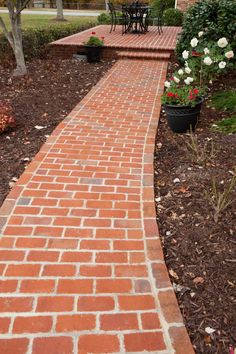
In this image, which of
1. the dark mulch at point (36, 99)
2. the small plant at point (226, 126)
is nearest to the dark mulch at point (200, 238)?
the small plant at point (226, 126)

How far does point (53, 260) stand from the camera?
2.16 meters

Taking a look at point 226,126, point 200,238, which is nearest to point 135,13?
point 226,126

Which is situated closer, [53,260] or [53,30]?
[53,260]

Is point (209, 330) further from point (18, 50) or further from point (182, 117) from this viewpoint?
point (18, 50)

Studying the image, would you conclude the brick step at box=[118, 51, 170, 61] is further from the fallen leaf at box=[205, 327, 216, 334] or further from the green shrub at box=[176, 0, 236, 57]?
the fallen leaf at box=[205, 327, 216, 334]

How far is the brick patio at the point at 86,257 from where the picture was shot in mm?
1719

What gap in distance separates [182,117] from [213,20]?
3.13 metres

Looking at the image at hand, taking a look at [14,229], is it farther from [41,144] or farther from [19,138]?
[19,138]

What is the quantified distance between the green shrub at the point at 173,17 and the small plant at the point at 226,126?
1122 centimetres

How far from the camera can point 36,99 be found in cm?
521

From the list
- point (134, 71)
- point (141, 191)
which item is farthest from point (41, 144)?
point (134, 71)

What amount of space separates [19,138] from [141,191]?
1780 millimetres

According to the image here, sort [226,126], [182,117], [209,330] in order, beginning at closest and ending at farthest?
[209,330]
[182,117]
[226,126]

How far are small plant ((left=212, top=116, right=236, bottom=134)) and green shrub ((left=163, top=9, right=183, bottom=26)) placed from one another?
36.8 ft
